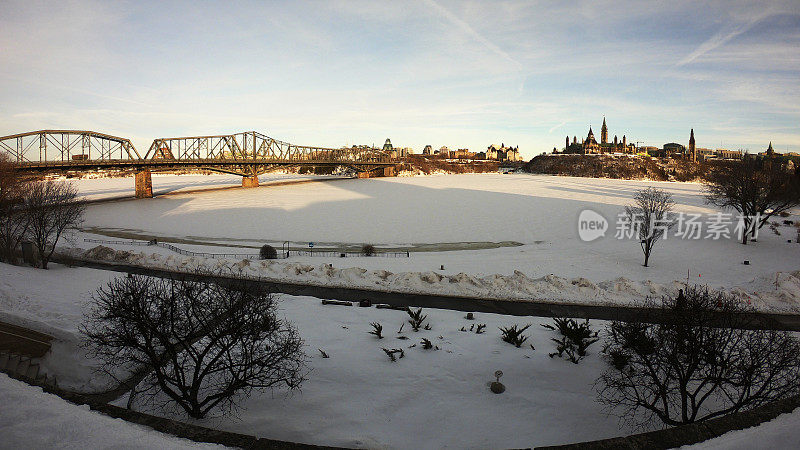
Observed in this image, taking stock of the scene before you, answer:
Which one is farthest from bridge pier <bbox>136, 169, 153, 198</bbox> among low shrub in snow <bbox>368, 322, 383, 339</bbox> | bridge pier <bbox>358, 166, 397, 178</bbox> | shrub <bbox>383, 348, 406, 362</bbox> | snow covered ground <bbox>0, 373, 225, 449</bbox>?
bridge pier <bbox>358, 166, 397, 178</bbox>

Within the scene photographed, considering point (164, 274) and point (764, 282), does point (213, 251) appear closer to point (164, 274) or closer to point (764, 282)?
point (164, 274)

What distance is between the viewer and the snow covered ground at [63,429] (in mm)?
7020

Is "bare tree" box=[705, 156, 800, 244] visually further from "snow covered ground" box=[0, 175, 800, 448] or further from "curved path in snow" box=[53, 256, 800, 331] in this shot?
"curved path in snow" box=[53, 256, 800, 331]

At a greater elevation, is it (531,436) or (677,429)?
(677,429)

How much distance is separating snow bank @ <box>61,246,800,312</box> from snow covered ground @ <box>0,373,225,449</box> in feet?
41.1

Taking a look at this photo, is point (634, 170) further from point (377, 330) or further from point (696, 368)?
point (696, 368)

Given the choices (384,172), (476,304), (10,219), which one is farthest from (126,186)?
(476,304)

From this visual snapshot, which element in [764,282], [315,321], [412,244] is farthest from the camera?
[412,244]

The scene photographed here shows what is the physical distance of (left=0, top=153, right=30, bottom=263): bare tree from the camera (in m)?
26.2

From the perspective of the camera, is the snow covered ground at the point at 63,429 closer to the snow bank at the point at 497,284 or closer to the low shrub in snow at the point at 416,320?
the low shrub in snow at the point at 416,320

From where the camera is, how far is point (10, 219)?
30.7 meters

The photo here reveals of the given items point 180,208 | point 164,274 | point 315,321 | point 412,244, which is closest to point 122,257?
point 164,274

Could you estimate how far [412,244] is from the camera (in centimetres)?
3612

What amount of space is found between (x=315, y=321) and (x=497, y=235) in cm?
2714
